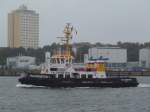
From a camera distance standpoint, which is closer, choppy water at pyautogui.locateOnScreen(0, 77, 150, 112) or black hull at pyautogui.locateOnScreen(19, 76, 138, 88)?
choppy water at pyautogui.locateOnScreen(0, 77, 150, 112)

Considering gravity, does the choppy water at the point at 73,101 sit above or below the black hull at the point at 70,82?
below

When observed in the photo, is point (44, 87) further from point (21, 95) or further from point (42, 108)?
point (42, 108)

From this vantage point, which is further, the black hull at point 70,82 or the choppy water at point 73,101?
the black hull at point 70,82

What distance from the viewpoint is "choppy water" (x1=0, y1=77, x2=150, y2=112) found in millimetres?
59344

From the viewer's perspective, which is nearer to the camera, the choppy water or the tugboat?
the choppy water

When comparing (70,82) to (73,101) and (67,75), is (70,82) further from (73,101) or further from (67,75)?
(73,101)

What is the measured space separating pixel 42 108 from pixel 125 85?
3925cm

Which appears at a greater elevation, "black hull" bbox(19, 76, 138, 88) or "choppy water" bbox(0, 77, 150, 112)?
"black hull" bbox(19, 76, 138, 88)

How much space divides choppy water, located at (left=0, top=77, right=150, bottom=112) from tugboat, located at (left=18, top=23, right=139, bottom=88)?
2163 millimetres

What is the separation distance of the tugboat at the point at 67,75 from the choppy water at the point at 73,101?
7.10ft

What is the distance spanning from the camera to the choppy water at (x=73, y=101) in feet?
195

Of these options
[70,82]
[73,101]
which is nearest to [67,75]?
[70,82]

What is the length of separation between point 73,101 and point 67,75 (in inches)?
965

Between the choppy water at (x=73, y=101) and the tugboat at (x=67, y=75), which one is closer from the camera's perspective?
the choppy water at (x=73, y=101)
